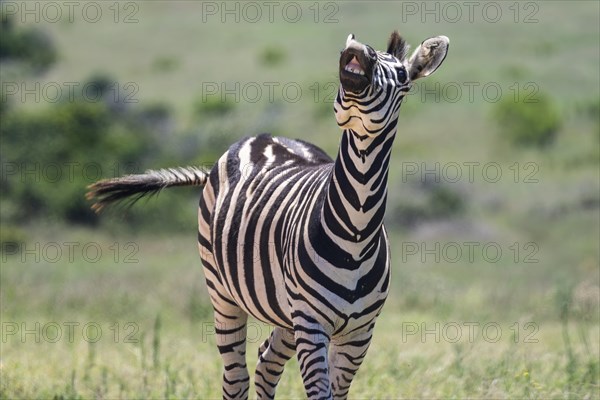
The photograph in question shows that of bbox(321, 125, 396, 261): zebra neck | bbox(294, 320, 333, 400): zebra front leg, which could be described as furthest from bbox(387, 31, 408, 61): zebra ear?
bbox(294, 320, 333, 400): zebra front leg

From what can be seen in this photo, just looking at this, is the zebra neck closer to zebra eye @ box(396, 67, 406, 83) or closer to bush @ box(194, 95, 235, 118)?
zebra eye @ box(396, 67, 406, 83)

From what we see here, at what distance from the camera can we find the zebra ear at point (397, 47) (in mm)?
5375

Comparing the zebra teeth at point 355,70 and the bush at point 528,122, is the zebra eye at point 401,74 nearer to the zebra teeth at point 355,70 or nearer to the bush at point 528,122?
the zebra teeth at point 355,70

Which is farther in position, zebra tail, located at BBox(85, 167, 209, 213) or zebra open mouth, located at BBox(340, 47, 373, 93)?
zebra tail, located at BBox(85, 167, 209, 213)

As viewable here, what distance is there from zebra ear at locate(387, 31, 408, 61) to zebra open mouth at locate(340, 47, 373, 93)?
2.02 feet

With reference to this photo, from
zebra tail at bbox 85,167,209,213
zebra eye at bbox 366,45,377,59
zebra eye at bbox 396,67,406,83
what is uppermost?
zebra eye at bbox 366,45,377,59

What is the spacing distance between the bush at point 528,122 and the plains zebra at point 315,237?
26.5 metres

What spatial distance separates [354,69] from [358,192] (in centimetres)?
72

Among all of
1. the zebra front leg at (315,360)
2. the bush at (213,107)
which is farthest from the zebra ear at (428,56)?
the bush at (213,107)

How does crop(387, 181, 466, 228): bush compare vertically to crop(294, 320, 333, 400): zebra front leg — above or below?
below

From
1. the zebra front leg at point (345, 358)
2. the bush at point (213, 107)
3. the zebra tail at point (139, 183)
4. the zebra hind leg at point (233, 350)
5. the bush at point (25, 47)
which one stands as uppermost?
the zebra tail at point (139, 183)

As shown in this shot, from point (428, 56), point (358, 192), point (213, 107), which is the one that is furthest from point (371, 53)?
point (213, 107)

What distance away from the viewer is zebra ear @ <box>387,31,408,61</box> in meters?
5.38

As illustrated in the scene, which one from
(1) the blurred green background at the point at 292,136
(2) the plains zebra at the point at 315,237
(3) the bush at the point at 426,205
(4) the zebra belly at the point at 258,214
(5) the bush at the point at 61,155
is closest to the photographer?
(2) the plains zebra at the point at 315,237
